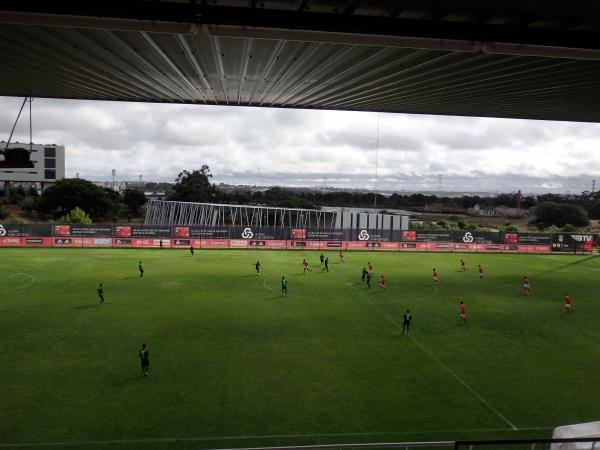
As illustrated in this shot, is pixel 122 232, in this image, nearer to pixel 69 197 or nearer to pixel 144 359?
pixel 144 359

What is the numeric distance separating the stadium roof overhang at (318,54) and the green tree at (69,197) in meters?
70.8

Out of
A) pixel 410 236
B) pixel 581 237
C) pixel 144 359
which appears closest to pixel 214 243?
pixel 410 236

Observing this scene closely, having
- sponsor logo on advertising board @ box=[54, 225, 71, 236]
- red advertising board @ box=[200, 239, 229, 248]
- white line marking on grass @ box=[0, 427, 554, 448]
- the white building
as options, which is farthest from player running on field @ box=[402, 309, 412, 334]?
the white building

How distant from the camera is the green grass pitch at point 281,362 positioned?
13500 millimetres

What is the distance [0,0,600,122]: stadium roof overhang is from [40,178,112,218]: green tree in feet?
232

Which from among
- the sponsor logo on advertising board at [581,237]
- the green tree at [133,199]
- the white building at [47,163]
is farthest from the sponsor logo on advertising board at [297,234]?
the white building at [47,163]

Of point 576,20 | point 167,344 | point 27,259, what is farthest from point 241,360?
point 27,259

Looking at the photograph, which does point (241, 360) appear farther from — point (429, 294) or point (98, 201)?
A: point (98, 201)

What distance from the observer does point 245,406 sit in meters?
14.7

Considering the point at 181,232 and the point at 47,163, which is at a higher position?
the point at 47,163

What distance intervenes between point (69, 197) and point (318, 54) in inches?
3446

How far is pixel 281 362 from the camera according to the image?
18.5 m

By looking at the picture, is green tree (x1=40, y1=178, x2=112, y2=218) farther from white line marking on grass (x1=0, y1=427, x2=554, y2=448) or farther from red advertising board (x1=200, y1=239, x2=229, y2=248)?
white line marking on grass (x1=0, y1=427, x2=554, y2=448)

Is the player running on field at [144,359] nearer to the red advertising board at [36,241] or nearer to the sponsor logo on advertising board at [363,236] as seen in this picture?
the red advertising board at [36,241]
